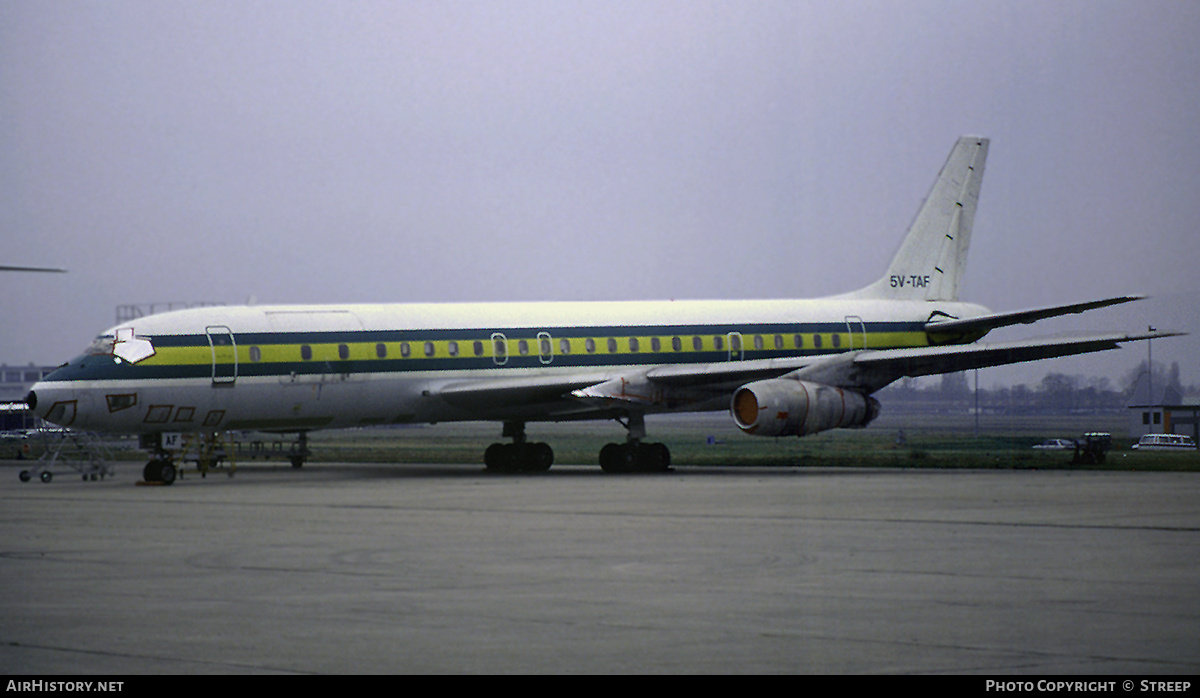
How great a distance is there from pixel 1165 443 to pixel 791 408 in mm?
25264

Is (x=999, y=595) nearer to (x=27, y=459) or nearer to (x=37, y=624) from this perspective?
(x=37, y=624)

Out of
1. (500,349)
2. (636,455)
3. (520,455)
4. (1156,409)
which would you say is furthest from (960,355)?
(1156,409)

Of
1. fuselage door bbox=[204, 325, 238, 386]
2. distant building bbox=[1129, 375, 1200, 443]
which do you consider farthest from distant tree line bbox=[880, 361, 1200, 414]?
fuselage door bbox=[204, 325, 238, 386]

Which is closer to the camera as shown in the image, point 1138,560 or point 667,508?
point 1138,560

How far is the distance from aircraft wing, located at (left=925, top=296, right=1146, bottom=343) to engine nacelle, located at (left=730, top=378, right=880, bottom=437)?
19.8ft

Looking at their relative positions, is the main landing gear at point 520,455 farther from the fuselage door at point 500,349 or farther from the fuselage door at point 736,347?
the fuselage door at point 736,347

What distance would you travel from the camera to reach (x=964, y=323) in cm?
3816

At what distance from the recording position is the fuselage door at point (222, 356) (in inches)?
1170

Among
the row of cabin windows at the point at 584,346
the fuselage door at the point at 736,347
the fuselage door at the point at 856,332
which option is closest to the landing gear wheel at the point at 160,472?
the row of cabin windows at the point at 584,346

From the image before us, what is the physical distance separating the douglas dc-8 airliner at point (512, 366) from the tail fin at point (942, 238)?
1.80m

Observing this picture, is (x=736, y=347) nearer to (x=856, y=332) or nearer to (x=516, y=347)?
(x=856, y=332)

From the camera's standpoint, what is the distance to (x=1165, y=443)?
50.1 m
